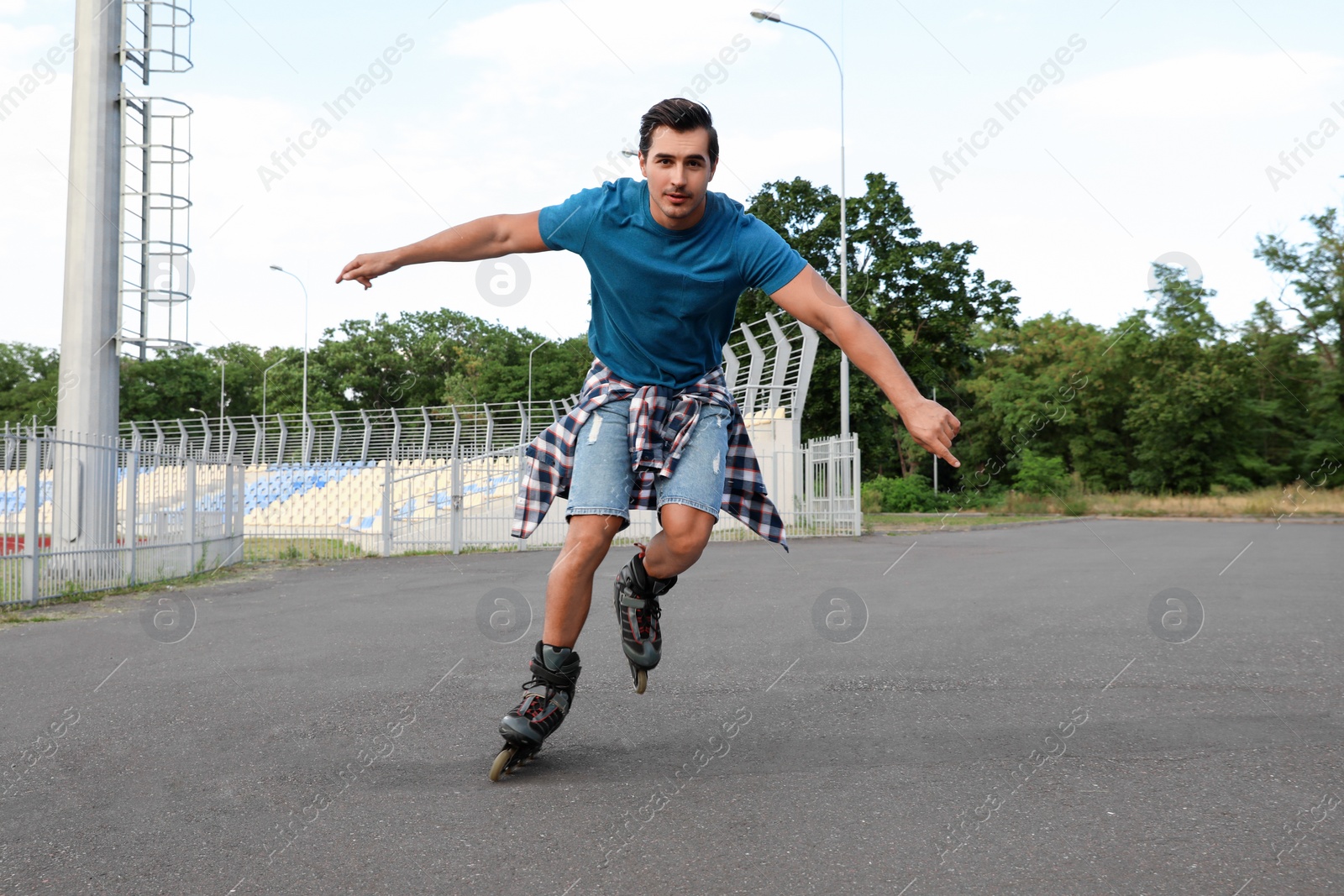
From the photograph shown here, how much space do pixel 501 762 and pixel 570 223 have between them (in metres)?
1.67

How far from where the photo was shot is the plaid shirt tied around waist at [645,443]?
367 cm

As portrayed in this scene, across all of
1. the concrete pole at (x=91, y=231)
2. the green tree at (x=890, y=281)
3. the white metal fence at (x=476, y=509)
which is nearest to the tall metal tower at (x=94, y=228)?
the concrete pole at (x=91, y=231)

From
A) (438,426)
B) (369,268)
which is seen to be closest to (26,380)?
(438,426)

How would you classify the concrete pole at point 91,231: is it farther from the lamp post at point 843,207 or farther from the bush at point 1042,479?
the bush at point 1042,479

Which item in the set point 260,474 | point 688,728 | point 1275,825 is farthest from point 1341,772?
point 260,474

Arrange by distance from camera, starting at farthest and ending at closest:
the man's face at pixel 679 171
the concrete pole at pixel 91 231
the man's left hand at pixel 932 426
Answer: the concrete pole at pixel 91 231 → the man's face at pixel 679 171 → the man's left hand at pixel 932 426

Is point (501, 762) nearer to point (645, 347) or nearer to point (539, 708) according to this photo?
point (539, 708)

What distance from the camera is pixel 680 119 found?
11.5 feet

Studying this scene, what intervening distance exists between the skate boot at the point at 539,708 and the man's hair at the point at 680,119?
5.30 ft

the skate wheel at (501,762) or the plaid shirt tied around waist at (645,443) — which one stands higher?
the plaid shirt tied around waist at (645,443)

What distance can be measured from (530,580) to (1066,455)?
171ft

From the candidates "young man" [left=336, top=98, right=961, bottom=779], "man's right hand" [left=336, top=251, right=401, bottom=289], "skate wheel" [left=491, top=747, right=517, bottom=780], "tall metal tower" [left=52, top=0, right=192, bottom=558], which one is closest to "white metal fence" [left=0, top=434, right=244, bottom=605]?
"tall metal tower" [left=52, top=0, right=192, bottom=558]

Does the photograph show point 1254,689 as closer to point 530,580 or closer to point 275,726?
point 275,726

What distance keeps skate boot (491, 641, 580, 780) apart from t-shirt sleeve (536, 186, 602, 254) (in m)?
1.27
